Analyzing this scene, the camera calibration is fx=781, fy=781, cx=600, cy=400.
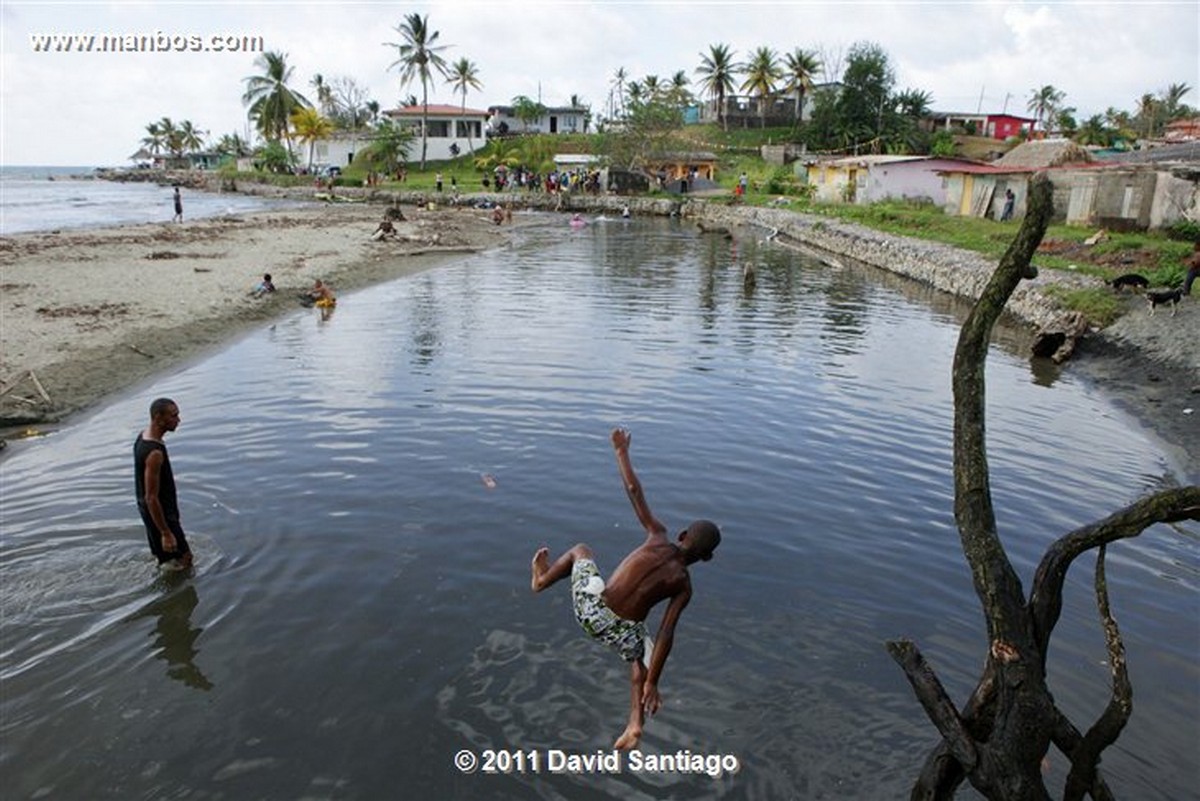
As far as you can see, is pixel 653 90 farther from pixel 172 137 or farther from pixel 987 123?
pixel 172 137

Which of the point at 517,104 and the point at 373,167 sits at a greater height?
the point at 517,104

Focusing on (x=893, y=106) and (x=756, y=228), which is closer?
(x=756, y=228)

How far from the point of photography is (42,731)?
21.0ft

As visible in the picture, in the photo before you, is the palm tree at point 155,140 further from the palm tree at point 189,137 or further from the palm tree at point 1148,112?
the palm tree at point 1148,112

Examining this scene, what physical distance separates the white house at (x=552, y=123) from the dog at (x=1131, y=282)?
92308mm

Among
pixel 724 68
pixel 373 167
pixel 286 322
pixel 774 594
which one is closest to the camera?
pixel 774 594

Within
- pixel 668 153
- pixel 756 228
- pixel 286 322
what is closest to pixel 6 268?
pixel 286 322

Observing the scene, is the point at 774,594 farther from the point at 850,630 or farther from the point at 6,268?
the point at 6,268

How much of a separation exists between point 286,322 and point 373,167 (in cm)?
7901

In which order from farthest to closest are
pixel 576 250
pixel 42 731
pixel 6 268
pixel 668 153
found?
pixel 668 153 → pixel 576 250 → pixel 6 268 → pixel 42 731

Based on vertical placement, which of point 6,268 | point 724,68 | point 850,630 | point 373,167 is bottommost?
point 850,630

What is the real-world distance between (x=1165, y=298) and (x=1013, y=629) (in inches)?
796

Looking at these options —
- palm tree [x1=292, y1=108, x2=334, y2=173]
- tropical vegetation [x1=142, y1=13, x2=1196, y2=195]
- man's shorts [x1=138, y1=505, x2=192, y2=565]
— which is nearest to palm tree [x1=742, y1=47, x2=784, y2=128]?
tropical vegetation [x1=142, y1=13, x2=1196, y2=195]

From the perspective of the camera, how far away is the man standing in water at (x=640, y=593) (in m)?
5.29
